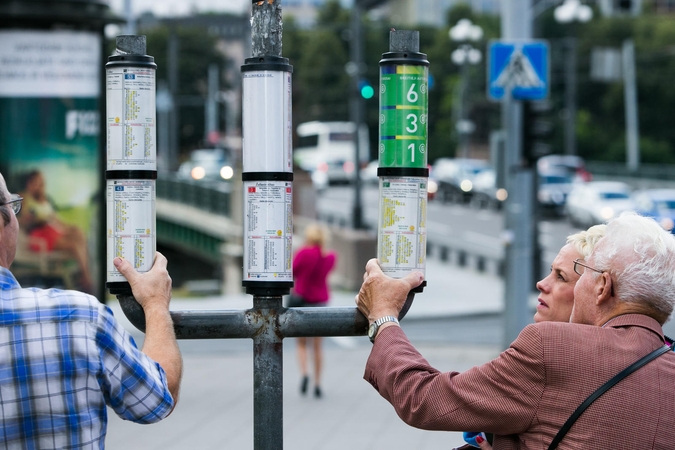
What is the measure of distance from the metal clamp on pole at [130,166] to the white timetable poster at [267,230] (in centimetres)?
28

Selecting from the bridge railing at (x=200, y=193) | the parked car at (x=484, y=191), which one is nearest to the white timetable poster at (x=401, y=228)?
the bridge railing at (x=200, y=193)

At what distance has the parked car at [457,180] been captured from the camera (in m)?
44.0

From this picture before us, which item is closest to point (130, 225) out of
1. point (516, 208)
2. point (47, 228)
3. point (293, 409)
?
point (293, 409)

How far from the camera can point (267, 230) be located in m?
3.06

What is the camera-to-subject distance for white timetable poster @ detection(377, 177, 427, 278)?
3043 millimetres

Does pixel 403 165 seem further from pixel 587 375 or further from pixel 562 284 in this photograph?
pixel 587 375

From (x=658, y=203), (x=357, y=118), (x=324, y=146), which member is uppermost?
(x=324, y=146)

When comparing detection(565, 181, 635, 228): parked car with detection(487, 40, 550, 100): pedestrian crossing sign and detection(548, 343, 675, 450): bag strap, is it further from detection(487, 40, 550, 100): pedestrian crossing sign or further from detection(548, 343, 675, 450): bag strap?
detection(548, 343, 675, 450): bag strap

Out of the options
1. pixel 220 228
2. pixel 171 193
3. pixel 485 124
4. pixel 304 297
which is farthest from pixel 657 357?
pixel 485 124

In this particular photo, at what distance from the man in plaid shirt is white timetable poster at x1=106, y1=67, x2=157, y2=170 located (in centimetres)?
60

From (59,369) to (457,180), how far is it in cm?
4271

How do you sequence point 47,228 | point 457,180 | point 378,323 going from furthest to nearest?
point 457,180
point 47,228
point 378,323

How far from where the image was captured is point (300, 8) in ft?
437

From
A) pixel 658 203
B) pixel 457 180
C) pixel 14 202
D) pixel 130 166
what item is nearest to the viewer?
pixel 14 202
